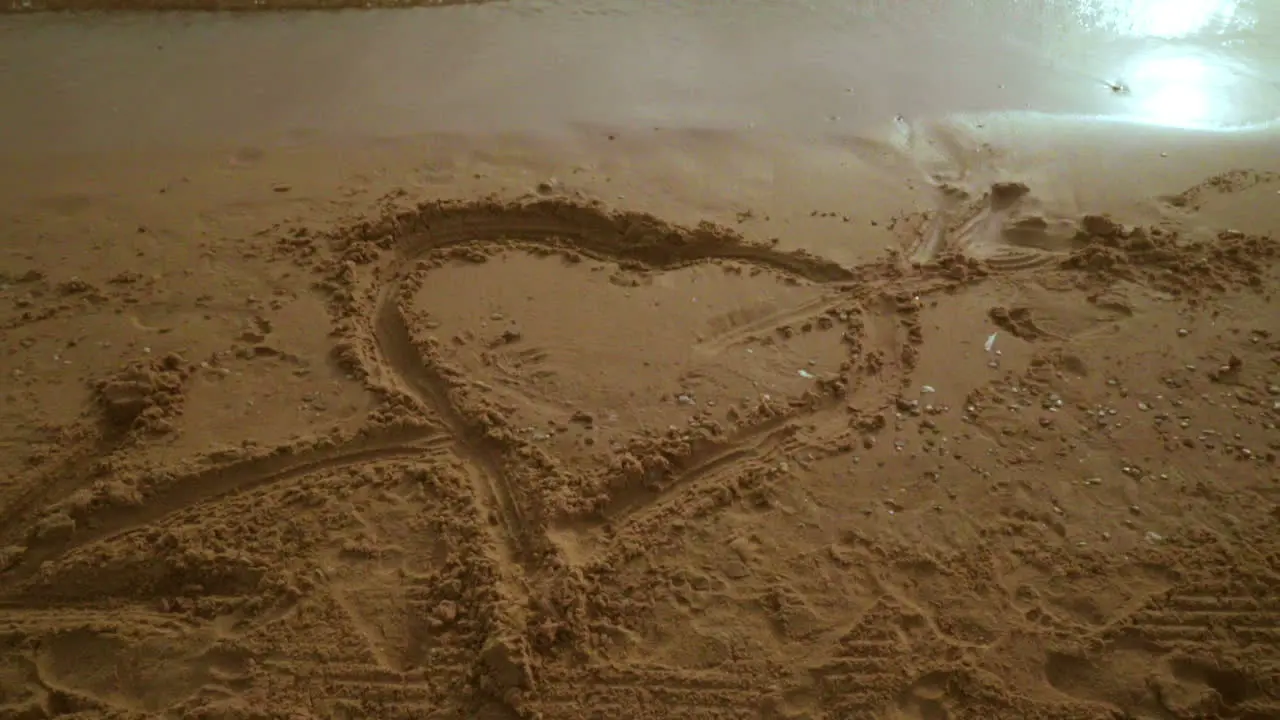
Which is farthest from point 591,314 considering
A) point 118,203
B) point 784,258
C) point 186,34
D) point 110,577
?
point 186,34

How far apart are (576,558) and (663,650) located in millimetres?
382

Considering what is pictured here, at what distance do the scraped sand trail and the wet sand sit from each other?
0.01 metres

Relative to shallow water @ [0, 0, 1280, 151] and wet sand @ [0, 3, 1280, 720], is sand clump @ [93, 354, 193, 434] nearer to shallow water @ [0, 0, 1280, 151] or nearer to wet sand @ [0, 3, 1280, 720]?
wet sand @ [0, 3, 1280, 720]

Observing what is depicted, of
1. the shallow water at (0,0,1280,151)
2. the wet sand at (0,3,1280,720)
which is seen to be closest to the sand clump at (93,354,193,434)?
the wet sand at (0,3,1280,720)

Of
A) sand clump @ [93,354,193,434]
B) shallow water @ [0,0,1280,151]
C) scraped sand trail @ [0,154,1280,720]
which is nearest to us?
scraped sand trail @ [0,154,1280,720]

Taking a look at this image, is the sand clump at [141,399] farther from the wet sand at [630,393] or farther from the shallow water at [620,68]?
the shallow water at [620,68]

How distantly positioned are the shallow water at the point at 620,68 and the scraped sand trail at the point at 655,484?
121cm

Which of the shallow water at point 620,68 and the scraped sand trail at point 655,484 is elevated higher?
the shallow water at point 620,68

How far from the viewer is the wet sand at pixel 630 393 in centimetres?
226

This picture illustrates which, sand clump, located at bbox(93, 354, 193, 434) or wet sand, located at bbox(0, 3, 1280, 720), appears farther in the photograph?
sand clump, located at bbox(93, 354, 193, 434)

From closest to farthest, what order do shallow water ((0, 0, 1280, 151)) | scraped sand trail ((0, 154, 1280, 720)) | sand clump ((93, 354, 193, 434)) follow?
scraped sand trail ((0, 154, 1280, 720)) < sand clump ((93, 354, 193, 434)) < shallow water ((0, 0, 1280, 151))

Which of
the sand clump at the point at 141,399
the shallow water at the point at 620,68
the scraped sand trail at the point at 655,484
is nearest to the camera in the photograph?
the scraped sand trail at the point at 655,484

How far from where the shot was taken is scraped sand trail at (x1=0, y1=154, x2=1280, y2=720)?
7.32 ft

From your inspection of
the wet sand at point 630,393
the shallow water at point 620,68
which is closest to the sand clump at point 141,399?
the wet sand at point 630,393
